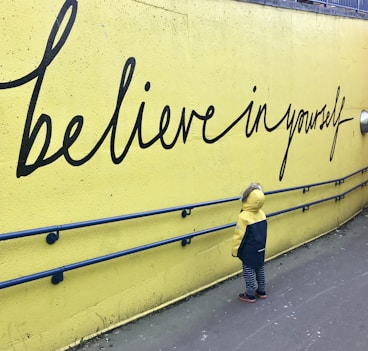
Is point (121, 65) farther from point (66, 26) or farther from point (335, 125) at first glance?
point (335, 125)

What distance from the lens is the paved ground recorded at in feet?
11.7

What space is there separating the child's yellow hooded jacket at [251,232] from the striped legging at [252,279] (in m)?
0.09

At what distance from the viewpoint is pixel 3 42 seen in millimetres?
2852

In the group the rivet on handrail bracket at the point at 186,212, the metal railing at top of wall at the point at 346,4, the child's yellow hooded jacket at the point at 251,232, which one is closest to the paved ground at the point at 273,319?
the child's yellow hooded jacket at the point at 251,232

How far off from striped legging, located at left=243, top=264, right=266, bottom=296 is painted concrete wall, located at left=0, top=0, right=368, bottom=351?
481 millimetres

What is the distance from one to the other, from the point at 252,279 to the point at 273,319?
1.53 ft

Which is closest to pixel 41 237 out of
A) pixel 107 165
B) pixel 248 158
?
pixel 107 165

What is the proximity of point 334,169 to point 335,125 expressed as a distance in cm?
70

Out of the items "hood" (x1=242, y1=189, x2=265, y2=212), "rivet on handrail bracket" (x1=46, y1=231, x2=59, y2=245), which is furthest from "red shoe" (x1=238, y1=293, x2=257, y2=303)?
"rivet on handrail bracket" (x1=46, y1=231, x2=59, y2=245)

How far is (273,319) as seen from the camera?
4.02 meters

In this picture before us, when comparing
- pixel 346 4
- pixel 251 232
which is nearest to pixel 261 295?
pixel 251 232

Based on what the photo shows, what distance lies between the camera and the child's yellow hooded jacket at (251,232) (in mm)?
4223

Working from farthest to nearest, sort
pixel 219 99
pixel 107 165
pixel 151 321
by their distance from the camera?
1. pixel 219 99
2. pixel 151 321
3. pixel 107 165

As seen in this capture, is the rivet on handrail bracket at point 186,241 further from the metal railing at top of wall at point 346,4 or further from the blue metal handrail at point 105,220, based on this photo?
the metal railing at top of wall at point 346,4
